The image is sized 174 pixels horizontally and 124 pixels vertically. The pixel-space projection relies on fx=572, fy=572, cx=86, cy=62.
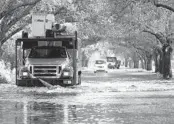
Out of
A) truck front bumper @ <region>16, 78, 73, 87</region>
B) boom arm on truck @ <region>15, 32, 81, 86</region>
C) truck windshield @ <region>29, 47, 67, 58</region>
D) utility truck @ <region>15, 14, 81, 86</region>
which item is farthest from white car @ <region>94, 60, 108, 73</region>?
truck front bumper @ <region>16, 78, 73, 87</region>

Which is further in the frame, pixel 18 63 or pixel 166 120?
pixel 18 63

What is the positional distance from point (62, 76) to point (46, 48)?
2.09 meters

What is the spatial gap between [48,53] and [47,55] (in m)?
0.12

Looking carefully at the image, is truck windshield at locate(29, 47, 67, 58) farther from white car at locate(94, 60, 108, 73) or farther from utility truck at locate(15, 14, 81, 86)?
white car at locate(94, 60, 108, 73)

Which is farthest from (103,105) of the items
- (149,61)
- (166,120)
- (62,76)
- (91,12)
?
(149,61)

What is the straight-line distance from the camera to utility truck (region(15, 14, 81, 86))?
28.4m

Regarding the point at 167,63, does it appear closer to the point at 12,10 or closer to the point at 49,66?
the point at 12,10

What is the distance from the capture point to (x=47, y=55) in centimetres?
2934

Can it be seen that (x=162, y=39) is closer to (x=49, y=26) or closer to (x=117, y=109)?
(x=49, y=26)

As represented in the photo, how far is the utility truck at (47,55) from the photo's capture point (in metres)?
28.4

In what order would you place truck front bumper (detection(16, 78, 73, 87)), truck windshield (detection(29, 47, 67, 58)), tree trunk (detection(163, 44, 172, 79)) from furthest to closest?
tree trunk (detection(163, 44, 172, 79)), truck windshield (detection(29, 47, 67, 58)), truck front bumper (detection(16, 78, 73, 87))

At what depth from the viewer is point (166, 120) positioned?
1330cm

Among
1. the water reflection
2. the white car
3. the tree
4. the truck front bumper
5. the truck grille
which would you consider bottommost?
the water reflection

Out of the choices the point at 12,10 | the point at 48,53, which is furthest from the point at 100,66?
the point at 48,53
